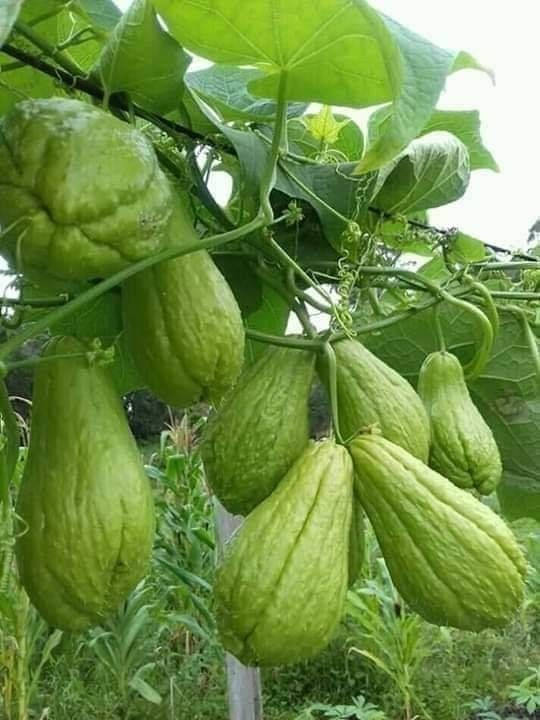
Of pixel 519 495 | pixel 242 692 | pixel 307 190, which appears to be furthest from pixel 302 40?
pixel 242 692

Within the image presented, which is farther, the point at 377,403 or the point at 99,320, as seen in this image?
the point at 99,320

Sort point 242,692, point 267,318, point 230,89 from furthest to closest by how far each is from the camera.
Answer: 1. point 242,692
2. point 267,318
3. point 230,89

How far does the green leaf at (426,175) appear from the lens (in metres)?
0.84

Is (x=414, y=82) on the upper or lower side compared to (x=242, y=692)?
upper

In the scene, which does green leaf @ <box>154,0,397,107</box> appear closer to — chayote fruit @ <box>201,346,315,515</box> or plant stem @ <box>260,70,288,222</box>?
plant stem @ <box>260,70,288,222</box>

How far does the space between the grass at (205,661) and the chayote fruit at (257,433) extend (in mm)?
2426

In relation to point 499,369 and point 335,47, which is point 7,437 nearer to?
point 335,47

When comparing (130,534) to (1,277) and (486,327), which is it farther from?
(486,327)

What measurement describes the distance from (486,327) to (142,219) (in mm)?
404

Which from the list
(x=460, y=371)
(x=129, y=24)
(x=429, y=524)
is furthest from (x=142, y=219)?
(x=460, y=371)

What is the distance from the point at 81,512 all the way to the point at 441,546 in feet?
0.73

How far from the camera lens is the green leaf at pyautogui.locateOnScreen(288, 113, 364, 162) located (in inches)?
36.9

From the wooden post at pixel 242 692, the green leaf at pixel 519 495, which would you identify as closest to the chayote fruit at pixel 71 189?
the green leaf at pixel 519 495

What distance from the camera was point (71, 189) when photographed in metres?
0.52
